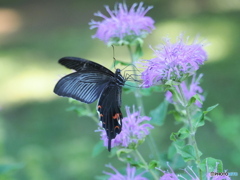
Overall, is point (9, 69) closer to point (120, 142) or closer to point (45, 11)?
point (45, 11)

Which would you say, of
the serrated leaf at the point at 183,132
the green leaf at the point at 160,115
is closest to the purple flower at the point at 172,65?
the serrated leaf at the point at 183,132

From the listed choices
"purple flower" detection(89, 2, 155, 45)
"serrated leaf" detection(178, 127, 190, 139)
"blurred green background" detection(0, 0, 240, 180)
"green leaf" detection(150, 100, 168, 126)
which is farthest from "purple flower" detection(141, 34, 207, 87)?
"blurred green background" detection(0, 0, 240, 180)

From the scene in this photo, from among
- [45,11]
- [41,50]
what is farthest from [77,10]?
[41,50]

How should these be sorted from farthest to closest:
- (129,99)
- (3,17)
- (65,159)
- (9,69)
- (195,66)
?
(3,17), (9,69), (129,99), (65,159), (195,66)

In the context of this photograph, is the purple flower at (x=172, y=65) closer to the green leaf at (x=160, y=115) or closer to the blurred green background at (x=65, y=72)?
the green leaf at (x=160, y=115)

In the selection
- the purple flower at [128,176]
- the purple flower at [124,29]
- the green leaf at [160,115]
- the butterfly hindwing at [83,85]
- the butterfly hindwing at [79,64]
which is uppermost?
the purple flower at [124,29]

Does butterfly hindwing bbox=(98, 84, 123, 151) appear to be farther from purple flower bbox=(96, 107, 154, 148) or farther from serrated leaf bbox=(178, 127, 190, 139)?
serrated leaf bbox=(178, 127, 190, 139)
